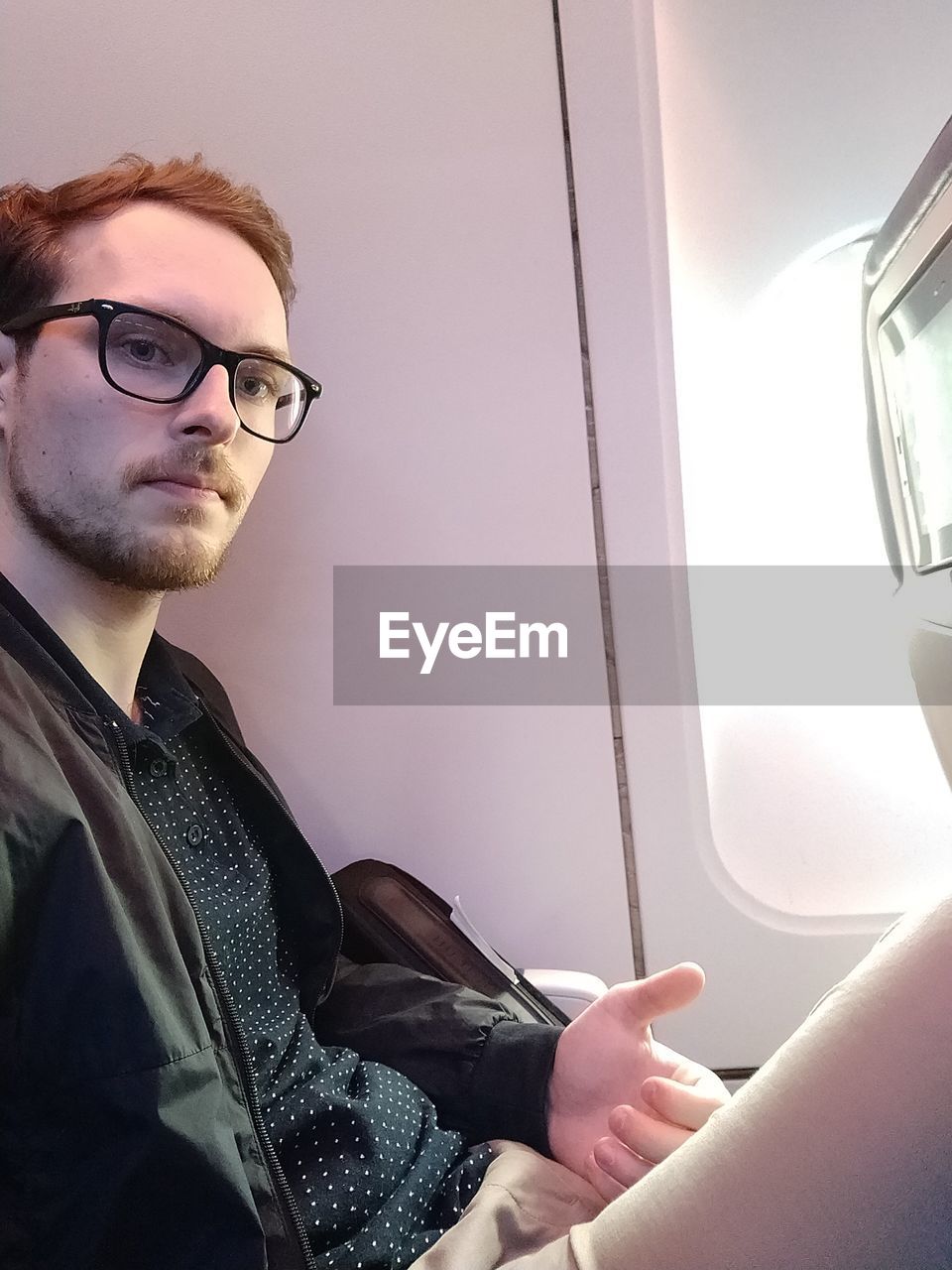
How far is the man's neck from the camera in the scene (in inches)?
32.4

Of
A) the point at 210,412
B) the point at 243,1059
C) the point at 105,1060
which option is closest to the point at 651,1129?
the point at 243,1059

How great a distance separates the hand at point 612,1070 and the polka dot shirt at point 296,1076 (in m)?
0.09

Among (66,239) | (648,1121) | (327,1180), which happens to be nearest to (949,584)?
(648,1121)

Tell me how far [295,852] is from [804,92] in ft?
4.29

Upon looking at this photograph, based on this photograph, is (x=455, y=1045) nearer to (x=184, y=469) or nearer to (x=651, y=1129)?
(x=651, y=1129)

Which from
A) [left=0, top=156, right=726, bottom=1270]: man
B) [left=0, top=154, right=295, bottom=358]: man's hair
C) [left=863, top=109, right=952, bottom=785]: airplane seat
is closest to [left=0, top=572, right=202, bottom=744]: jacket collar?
[left=0, top=156, right=726, bottom=1270]: man

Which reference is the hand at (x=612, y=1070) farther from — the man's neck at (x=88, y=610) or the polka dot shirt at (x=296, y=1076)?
the man's neck at (x=88, y=610)

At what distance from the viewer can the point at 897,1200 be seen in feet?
1.60

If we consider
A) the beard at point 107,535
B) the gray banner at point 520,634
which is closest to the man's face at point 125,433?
the beard at point 107,535

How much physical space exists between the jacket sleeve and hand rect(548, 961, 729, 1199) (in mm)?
20

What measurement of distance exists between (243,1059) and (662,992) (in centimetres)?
38

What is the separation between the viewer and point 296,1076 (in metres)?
0.82

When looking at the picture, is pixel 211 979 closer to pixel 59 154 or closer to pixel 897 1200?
pixel 897 1200

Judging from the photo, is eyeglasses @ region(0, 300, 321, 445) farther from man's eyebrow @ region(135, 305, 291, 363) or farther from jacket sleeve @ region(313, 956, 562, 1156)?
jacket sleeve @ region(313, 956, 562, 1156)
